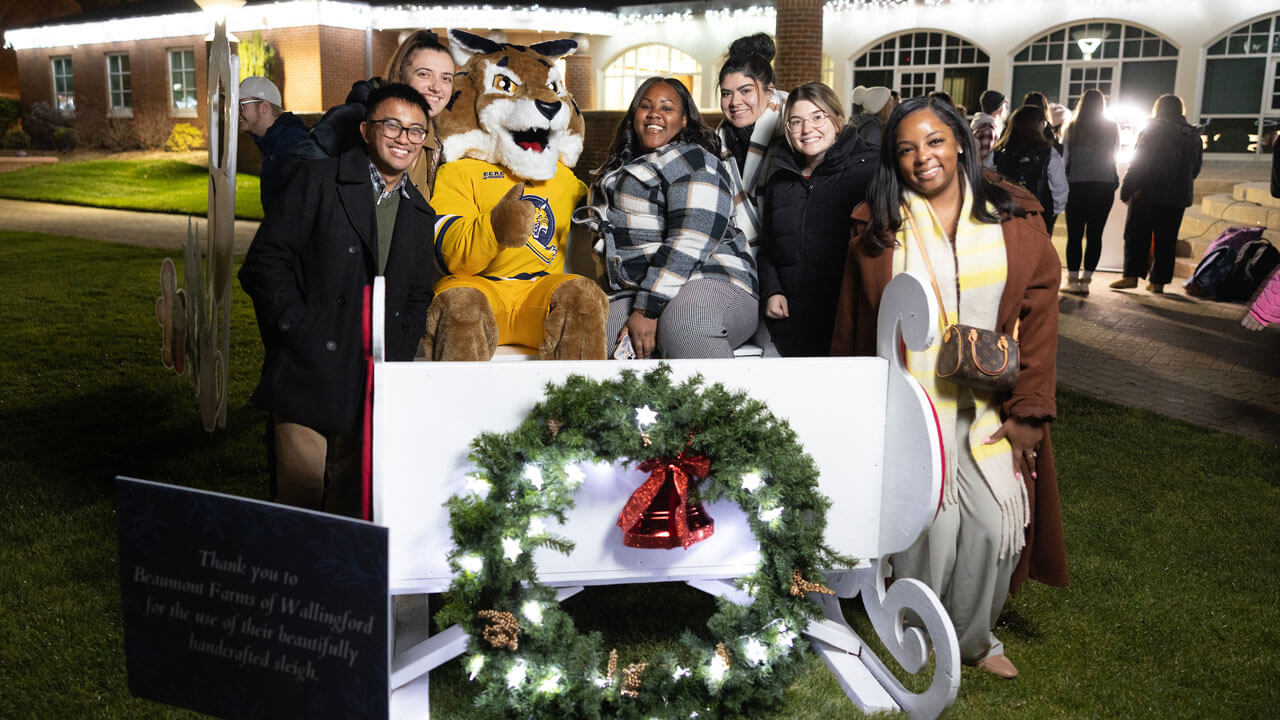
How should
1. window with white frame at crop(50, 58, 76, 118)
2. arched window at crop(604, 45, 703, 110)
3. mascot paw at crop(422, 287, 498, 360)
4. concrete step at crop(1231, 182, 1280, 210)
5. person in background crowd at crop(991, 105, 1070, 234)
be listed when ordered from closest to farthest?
mascot paw at crop(422, 287, 498, 360)
person in background crowd at crop(991, 105, 1070, 234)
concrete step at crop(1231, 182, 1280, 210)
arched window at crop(604, 45, 703, 110)
window with white frame at crop(50, 58, 76, 118)

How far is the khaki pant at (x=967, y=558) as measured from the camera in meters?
3.09

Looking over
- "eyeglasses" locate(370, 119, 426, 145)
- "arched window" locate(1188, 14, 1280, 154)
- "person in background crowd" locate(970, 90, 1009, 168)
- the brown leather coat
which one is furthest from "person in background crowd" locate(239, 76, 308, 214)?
"arched window" locate(1188, 14, 1280, 154)

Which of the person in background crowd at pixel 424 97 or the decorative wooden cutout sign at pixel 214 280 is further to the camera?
the decorative wooden cutout sign at pixel 214 280

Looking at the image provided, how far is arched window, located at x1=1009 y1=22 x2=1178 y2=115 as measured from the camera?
19.0 meters

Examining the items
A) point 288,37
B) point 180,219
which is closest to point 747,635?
point 180,219

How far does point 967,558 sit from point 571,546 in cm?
125

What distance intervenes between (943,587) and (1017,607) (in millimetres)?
732

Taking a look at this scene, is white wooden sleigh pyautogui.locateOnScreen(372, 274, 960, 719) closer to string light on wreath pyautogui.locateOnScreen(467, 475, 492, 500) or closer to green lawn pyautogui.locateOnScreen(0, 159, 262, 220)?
string light on wreath pyautogui.locateOnScreen(467, 475, 492, 500)

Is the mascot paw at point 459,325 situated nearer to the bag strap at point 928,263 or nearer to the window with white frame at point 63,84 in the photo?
the bag strap at point 928,263

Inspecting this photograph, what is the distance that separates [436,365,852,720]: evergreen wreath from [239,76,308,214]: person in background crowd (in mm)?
1353

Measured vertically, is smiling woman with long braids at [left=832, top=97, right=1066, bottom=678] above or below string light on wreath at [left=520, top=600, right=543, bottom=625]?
above

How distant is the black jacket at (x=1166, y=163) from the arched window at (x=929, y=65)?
9.91m

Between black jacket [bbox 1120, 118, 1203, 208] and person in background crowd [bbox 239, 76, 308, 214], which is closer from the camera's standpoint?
person in background crowd [bbox 239, 76, 308, 214]

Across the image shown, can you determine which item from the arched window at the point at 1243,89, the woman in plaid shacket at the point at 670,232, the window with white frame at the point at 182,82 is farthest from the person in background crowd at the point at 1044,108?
the window with white frame at the point at 182,82
